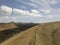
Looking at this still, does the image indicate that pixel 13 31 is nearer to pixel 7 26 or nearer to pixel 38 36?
pixel 7 26

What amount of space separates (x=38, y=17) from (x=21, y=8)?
30cm

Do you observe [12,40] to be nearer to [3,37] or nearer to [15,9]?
[3,37]

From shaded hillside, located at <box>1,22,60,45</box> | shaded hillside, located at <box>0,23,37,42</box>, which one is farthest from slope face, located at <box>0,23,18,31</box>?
shaded hillside, located at <box>1,22,60,45</box>

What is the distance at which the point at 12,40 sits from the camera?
215 cm

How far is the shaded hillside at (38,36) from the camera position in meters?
2.16

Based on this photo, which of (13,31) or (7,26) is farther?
(7,26)

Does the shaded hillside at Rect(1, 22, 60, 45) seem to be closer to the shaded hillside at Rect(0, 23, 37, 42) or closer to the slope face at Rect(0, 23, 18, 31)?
the shaded hillside at Rect(0, 23, 37, 42)

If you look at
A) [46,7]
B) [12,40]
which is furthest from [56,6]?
[12,40]

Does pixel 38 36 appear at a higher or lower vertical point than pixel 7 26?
lower

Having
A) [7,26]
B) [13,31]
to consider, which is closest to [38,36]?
[13,31]

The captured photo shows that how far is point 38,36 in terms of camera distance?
7.58 ft

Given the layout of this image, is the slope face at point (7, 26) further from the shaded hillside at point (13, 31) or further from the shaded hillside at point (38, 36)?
the shaded hillside at point (38, 36)

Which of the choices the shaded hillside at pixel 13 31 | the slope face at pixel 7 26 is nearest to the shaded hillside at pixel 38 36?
the shaded hillside at pixel 13 31

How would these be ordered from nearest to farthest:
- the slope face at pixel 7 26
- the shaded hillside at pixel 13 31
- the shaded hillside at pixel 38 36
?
1. the shaded hillside at pixel 38 36
2. the shaded hillside at pixel 13 31
3. the slope face at pixel 7 26
